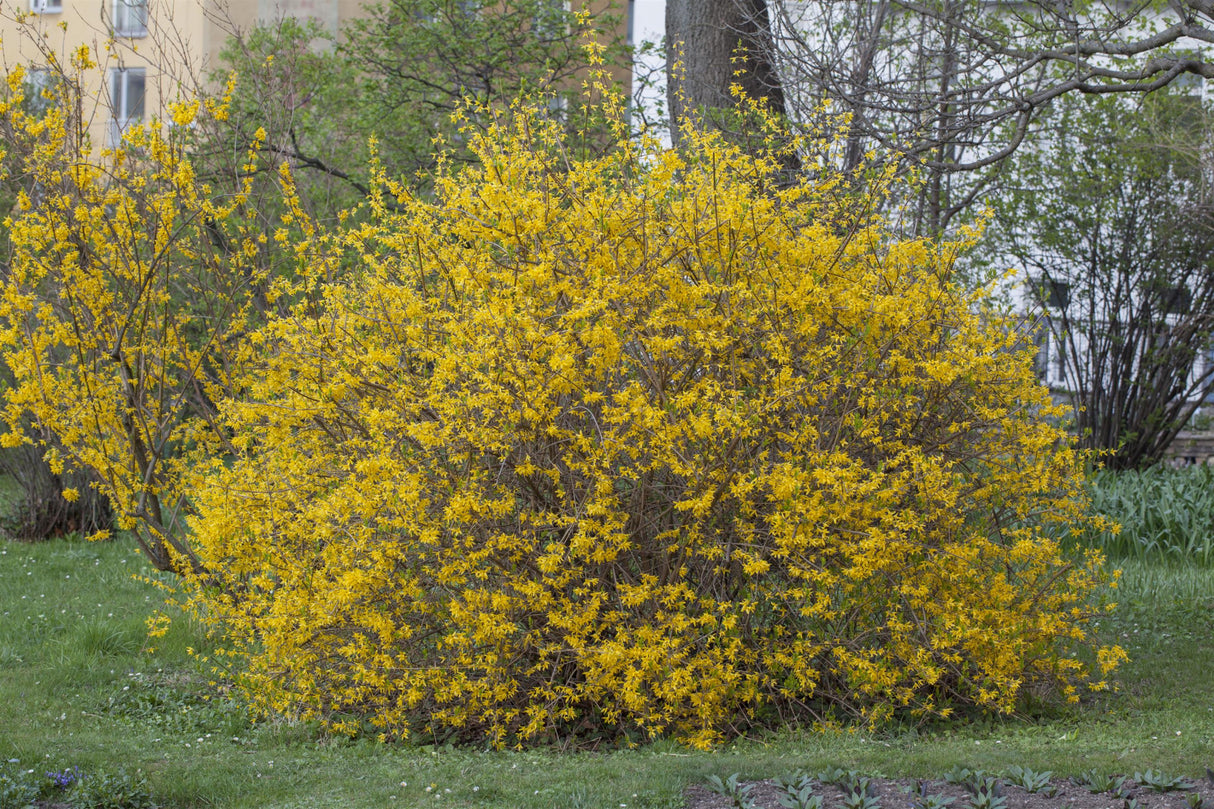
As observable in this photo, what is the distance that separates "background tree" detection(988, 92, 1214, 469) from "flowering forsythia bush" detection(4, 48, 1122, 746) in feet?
23.4

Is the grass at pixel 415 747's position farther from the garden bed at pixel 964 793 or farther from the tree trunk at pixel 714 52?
the tree trunk at pixel 714 52

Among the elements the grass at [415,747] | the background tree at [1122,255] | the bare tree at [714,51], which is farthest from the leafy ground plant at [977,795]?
the background tree at [1122,255]

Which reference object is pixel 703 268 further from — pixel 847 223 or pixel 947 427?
pixel 947 427

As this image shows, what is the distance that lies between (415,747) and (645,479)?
61.7 inches

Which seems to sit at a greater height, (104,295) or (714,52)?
(714,52)

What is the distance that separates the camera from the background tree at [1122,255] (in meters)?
12.2

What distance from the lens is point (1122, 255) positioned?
12.4 meters

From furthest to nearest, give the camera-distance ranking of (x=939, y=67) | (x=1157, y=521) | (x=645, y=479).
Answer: (x=1157, y=521), (x=939, y=67), (x=645, y=479)

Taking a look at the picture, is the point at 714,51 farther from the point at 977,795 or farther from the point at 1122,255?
the point at 977,795

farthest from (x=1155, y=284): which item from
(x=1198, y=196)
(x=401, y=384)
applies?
(x=401, y=384)

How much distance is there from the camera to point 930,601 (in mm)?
5367

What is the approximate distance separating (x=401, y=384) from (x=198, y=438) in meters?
1.92

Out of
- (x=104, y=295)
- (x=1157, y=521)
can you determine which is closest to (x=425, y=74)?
(x=104, y=295)

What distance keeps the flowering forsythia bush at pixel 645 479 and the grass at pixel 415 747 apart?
0.23 meters
